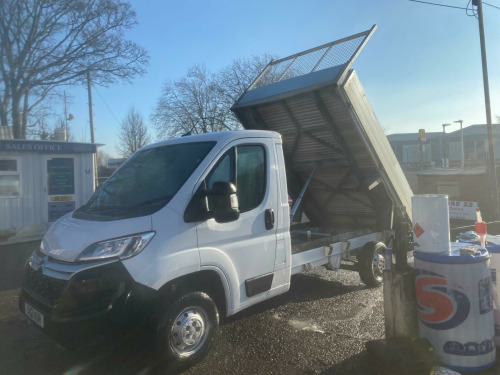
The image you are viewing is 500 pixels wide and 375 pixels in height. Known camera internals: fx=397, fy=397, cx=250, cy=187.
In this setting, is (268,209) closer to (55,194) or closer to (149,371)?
(149,371)

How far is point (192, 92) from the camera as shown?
1039 inches

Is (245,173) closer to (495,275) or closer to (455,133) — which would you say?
(495,275)

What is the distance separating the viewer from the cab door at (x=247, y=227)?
3.92 meters

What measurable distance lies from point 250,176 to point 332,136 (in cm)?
214

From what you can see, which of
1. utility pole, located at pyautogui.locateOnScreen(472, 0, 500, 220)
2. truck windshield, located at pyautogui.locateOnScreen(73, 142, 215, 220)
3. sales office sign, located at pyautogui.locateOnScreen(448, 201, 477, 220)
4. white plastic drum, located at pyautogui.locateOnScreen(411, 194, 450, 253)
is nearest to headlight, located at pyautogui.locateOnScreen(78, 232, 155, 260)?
truck windshield, located at pyautogui.locateOnScreen(73, 142, 215, 220)

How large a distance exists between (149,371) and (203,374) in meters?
0.50

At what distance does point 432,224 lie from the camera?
380 centimetres

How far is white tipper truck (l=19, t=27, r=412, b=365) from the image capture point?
10.8 ft

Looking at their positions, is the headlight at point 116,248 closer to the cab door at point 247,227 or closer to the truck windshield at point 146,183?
the truck windshield at point 146,183

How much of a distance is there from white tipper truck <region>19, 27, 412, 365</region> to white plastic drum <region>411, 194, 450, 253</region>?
1.44 m

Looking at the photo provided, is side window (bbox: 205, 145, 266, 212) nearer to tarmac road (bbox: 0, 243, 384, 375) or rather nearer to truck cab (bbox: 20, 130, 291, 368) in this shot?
truck cab (bbox: 20, 130, 291, 368)

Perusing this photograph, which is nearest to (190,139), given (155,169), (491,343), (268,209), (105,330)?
(155,169)

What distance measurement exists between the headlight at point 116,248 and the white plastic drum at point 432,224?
258 cm

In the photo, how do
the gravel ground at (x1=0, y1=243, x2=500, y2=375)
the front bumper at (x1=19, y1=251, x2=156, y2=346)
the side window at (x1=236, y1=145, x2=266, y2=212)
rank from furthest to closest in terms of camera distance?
the side window at (x1=236, y1=145, x2=266, y2=212) → the gravel ground at (x1=0, y1=243, x2=500, y2=375) → the front bumper at (x1=19, y1=251, x2=156, y2=346)
